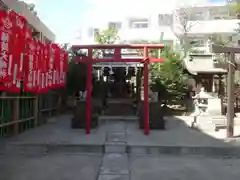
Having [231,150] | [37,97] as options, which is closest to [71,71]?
[37,97]

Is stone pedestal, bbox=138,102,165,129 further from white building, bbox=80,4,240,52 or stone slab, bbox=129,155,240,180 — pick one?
white building, bbox=80,4,240,52

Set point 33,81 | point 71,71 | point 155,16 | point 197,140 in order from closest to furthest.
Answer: point 33,81, point 197,140, point 71,71, point 155,16

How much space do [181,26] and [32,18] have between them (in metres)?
22.2

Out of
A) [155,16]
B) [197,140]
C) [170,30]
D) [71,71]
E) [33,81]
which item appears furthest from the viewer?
[155,16]

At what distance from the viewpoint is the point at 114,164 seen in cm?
687

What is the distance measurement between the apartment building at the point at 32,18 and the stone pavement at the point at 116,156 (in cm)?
345

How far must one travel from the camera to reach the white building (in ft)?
98.7

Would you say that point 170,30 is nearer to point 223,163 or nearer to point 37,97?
point 37,97

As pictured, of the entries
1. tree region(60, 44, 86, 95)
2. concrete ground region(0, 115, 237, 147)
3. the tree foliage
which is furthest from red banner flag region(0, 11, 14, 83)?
the tree foliage

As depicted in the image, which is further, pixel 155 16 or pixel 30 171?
pixel 155 16

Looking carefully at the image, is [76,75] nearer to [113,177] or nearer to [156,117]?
[156,117]

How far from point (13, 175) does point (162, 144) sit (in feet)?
12.7

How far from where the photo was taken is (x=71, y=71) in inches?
654

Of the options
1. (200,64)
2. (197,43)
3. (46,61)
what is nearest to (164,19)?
(197,43)
